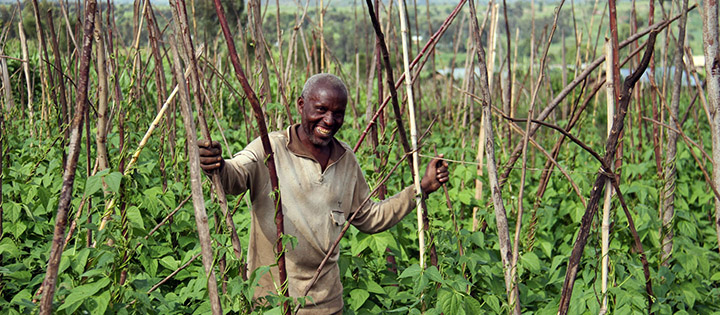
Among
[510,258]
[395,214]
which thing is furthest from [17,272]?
[510,258]

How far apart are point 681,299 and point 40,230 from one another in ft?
8.53

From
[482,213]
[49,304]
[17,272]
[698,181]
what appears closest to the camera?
[49,304]

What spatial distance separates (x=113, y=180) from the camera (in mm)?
1818

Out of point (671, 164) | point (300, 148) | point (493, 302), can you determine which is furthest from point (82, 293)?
point (671, 164)

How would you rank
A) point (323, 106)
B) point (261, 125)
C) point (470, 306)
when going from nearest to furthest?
point (261, 125) → point (470, 306) → point (323, 106)

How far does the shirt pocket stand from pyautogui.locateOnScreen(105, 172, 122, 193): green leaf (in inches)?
27.5

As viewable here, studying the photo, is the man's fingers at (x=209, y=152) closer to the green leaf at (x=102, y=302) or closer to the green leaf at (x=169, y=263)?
the green leaf at (x=102, y=302)

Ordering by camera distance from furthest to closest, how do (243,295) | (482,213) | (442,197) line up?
(442,197)
(482,213)
(243,295)

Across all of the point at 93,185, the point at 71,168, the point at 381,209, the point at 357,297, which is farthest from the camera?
the point at 357,297

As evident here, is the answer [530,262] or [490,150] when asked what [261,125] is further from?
[530,262]

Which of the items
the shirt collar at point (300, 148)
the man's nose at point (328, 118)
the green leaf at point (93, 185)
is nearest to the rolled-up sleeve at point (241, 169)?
the shirt collar at point (300, 148)

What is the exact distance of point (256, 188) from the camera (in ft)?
7.05

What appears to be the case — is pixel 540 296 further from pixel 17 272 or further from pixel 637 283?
pixel 17 272

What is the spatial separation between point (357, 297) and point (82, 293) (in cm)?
106
